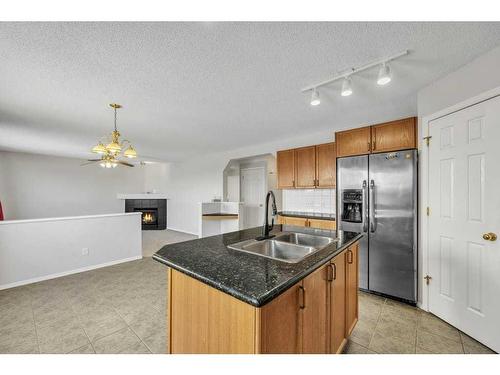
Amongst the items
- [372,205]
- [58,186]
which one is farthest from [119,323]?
[58,186]

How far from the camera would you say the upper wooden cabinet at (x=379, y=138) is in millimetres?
2472

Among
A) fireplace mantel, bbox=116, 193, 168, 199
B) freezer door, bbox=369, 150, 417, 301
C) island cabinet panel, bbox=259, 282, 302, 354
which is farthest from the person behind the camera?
fireplace mantel, bbox=116, 193, 168, 199

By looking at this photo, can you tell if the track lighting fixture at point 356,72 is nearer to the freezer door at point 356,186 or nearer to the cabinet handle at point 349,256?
the freezer door at point 356,186

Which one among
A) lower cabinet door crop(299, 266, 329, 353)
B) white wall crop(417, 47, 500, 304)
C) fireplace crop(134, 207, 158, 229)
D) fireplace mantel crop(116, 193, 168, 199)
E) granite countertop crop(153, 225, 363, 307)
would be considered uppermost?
white wall crop(417, 47, 500, 304)

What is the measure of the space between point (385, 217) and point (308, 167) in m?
1.57

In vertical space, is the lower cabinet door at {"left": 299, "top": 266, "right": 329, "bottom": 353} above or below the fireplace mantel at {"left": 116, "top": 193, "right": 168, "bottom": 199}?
below

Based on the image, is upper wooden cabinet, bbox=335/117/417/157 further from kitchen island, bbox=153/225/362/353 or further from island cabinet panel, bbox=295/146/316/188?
kitchen island, bbox=153/225/362/353

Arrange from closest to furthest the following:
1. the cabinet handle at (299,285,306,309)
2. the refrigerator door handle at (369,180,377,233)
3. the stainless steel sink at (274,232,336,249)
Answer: the cabinet handle at (299,285,306,309), the stainless steel sink at (274,232,336,249), the refrigerator door handle at (369,180,377,233)

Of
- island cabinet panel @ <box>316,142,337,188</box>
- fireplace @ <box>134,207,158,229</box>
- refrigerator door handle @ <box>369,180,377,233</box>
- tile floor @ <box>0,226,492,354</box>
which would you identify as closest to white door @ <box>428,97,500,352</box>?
tile floor @ <box>0,226,492,354</box>

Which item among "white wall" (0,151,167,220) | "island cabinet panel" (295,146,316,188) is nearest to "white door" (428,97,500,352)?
"island cabinet panel" (295,146,316,188)

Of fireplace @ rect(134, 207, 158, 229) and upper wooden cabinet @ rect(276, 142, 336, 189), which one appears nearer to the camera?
upper wooden cabinet @ rect(276, 142, 336, 189)

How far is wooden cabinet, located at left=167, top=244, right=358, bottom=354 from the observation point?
87 centimetres

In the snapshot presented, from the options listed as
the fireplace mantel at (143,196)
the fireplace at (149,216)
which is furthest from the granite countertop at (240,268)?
the fireplace at (149,216)
